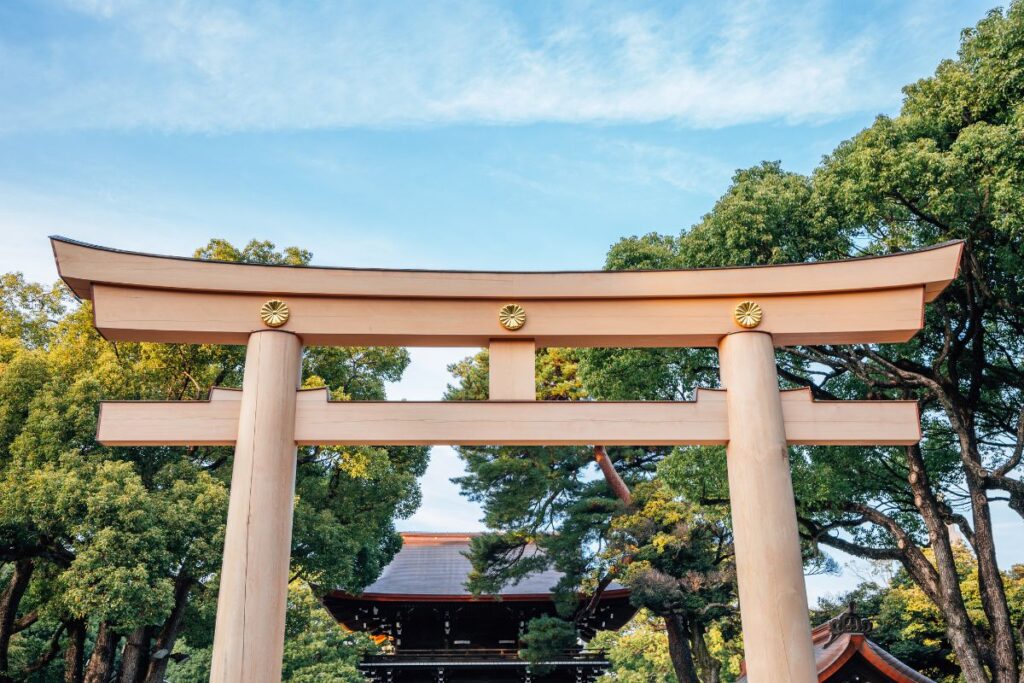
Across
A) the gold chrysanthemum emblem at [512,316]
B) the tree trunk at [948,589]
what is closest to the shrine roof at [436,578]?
the tree trunk at [948,589]

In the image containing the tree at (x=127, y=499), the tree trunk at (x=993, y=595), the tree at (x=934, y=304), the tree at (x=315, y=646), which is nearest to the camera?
the tree at (x=934, y=304)

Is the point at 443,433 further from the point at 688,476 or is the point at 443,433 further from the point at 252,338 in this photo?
the point at 688,476

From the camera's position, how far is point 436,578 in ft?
61.6

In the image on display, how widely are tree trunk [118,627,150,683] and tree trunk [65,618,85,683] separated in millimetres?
1046

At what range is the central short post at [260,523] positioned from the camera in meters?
4.18

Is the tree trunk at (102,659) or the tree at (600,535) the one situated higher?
the tree at (600,535)

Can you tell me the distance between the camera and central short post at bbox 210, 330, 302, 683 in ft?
13.7

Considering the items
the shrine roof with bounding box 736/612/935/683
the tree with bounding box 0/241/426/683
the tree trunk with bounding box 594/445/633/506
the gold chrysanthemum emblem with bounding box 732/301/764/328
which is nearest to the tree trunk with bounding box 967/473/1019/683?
the shrine roof with bounding box 736/612/935/683

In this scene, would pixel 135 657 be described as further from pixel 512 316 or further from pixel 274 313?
pixel 512 316

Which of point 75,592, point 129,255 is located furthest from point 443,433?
point 75,592

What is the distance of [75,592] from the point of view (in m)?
10.6

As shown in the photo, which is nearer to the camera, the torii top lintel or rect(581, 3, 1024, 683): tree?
the torii top lintel

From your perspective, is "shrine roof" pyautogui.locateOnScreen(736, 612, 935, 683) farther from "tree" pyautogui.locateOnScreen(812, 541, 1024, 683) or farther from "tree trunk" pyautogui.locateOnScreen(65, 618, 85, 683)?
"tree trunk" pyautogui.locateOnScreen(65, 618, 85, 683)

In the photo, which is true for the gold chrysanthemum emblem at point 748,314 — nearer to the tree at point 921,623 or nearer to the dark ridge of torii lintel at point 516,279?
the dark ridge of torii lintel at point 516,279
